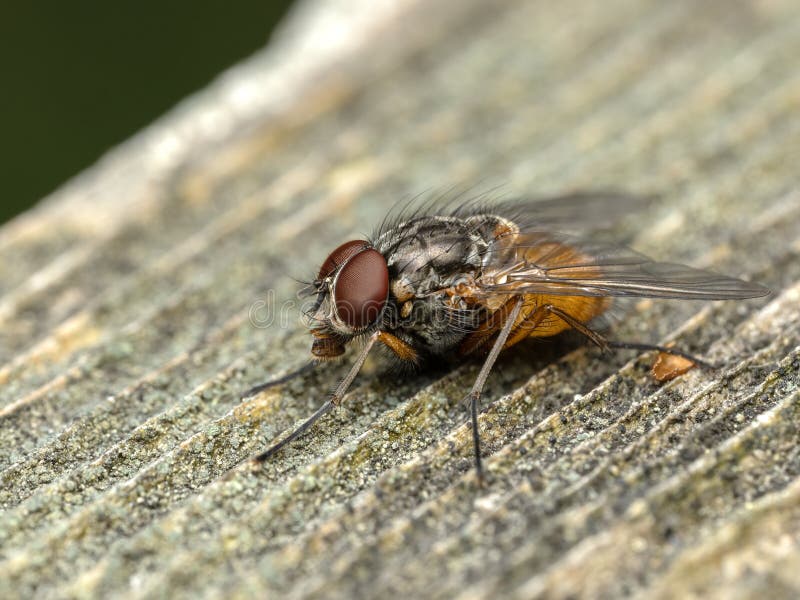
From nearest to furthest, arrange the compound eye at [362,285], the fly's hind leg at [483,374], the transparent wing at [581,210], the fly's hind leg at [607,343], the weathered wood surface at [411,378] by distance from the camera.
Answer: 1. the weathered wood surface at [411,378]
2. the fly's hind leg at [483,374]
3. the fly's hind leg at [607,343]
4. the compound eye at [362,285]
5. the transparent wing at [581,210]

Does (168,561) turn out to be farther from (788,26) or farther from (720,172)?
(788,26)

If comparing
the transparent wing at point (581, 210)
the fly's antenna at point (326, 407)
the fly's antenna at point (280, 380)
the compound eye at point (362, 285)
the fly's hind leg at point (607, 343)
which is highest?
the compound eye at point (362, 285)

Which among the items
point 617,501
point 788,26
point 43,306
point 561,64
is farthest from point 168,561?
point 788,26

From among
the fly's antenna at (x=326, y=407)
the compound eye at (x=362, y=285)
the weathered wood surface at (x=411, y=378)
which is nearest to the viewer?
the weathered wood surface at (x=411, y=378)

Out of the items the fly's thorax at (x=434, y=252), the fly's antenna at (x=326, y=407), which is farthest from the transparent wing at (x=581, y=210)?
the fly's antenna at (x=326, y=407)

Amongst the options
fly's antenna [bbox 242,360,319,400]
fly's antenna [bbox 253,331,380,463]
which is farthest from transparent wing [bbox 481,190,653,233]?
fly's antenna [bbox 242,360,319,400]

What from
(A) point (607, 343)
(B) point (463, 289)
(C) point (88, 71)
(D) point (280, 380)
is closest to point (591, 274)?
(A) point (607, 343)

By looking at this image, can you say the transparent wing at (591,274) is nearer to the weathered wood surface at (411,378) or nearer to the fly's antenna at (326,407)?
the weathered wood surface at (411,378)

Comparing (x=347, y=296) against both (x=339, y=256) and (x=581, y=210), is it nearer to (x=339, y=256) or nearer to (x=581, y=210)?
(x=339, y=256)
